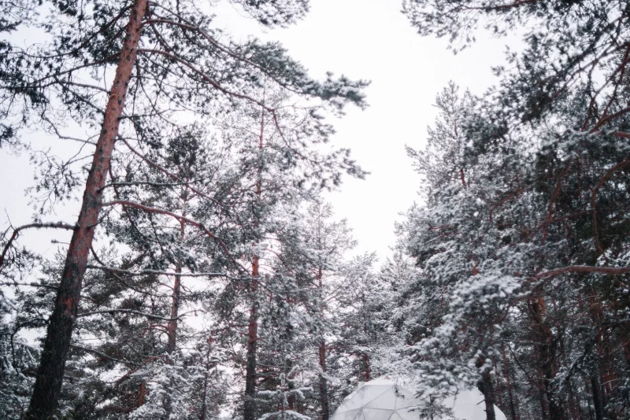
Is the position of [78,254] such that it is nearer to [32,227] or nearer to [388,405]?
[32,227]

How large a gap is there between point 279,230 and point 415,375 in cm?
593

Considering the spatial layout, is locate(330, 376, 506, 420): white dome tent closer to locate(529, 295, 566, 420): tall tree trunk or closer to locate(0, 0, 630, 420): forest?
locate(529, 295, 566, 420): tall tree trunk

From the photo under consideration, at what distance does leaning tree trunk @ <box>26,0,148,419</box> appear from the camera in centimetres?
409

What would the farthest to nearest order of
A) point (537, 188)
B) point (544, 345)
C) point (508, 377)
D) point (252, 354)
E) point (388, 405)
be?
point (508, 377) < point (388, 405) < point (252, 354) < point (544, 345) < point (537, 188)

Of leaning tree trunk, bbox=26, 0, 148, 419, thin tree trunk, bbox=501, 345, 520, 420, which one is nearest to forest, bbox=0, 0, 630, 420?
leaning tree trunk, bbox=26, 0, 148, 419

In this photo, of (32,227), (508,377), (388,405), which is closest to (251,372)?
(388,405)

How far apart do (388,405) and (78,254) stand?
45.8 feet

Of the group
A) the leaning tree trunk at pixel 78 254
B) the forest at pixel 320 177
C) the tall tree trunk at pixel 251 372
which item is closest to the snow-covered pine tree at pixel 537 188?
the forest at pixel 320 177

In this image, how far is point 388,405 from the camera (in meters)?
15.0

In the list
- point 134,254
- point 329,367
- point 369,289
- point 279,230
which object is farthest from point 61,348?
point 329,367

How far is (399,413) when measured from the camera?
1448 centimetres

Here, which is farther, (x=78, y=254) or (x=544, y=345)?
(x=544, y=345)

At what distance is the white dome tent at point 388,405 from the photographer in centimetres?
1419

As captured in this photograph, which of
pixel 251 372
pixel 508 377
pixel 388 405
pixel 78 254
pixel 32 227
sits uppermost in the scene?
pixel 32 227
